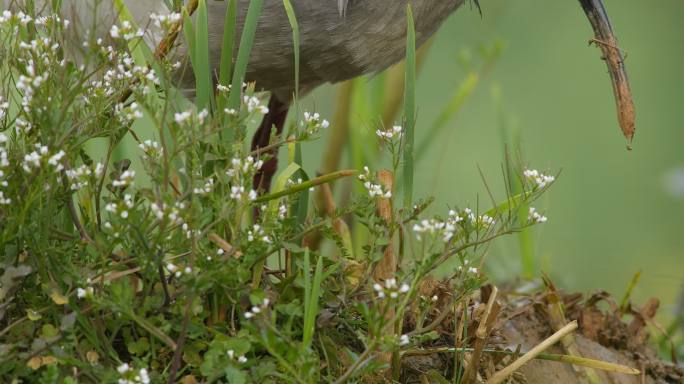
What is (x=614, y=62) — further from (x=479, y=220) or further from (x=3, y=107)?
(x=3, y=107)

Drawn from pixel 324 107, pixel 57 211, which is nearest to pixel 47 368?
pixel 57 211

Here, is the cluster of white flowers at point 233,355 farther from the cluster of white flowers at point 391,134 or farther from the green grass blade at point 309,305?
the cluster of white flowers at point 391,134

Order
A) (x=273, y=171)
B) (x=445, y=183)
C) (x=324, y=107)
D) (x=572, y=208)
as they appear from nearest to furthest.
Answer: (x=273, y=171)
(x=324, y=107)
(x=445, y=183)
(x=572, y=208)

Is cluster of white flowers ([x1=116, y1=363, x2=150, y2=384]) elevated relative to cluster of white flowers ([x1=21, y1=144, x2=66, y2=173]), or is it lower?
lower

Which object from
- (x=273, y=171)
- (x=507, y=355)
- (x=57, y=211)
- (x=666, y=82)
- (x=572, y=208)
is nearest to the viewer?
(x=57, y=211)

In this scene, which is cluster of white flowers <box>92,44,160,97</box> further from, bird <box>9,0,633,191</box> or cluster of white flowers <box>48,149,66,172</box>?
bird <box>9,0,633,191</box>

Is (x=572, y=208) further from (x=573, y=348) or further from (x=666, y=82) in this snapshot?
(x=573, y=348)

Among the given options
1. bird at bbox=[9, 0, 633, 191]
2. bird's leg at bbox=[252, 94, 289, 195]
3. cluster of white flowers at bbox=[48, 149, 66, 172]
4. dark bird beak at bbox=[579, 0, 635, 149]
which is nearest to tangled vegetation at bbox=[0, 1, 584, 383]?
cluster of white flowers at bbox=[48, 149, 66, 172]
